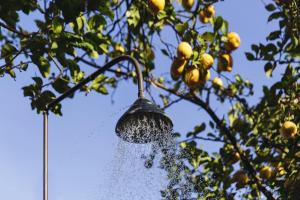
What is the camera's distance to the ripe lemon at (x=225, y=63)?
129 inches

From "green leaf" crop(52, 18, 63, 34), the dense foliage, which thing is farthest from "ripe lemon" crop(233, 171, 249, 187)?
"green leaf" crop(52, 18, 63, 34)

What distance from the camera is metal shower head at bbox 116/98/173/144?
2418mm

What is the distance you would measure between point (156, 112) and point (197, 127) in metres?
2.05

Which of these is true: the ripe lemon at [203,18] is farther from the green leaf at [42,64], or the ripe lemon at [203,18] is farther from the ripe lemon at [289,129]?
the green leaf at [42,64]

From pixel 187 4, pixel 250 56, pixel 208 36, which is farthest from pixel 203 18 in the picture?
pixel 208 36

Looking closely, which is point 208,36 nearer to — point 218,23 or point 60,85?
point 218,23

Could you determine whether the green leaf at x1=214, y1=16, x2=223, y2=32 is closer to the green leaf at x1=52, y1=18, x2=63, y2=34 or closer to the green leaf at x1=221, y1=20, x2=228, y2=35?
the green leaf at x1=221, y1=20, x2=228, y2=35

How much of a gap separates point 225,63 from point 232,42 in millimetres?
130

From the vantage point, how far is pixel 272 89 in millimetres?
3834

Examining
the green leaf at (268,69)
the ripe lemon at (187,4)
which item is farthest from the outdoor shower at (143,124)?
the green leaf at (268,69)

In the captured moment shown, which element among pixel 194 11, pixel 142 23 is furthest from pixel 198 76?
pixel 142 23

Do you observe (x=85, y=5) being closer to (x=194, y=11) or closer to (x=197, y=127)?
(x=194, y=11)

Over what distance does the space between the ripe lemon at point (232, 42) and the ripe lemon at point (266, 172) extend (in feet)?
3.37

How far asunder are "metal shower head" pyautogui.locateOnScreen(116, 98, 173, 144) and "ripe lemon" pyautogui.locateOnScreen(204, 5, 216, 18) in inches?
52.1
